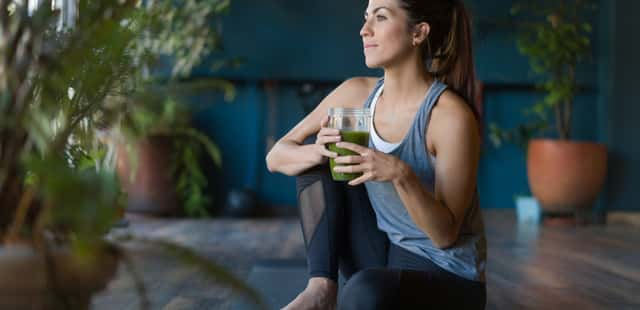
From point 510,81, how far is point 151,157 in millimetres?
2866

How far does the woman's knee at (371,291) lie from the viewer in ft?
5.08

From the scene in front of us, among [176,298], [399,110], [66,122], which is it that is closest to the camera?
[66,122]

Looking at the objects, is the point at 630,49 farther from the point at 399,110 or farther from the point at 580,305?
the point at 399,110

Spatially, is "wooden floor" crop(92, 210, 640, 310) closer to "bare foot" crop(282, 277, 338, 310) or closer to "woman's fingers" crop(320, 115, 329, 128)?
"bare foot" crop(282, 277, 338, 310)

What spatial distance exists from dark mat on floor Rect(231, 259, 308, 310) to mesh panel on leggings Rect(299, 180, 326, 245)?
26 centimetres

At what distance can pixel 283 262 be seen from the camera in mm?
3002

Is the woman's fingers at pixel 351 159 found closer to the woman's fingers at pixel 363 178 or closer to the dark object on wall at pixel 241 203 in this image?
the woman's fingers at pixel 363 178

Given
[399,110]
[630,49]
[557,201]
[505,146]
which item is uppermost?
[630,49]

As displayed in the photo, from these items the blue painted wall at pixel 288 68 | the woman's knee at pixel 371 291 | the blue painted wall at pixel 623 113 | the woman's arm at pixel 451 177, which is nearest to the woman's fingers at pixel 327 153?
the woman's arm at pixel 451 177

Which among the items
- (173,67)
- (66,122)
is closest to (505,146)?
(173,67)

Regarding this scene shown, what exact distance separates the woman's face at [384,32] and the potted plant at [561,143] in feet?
12.5

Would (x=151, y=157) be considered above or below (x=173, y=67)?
below

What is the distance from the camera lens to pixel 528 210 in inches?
214

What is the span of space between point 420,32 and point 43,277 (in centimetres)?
125
